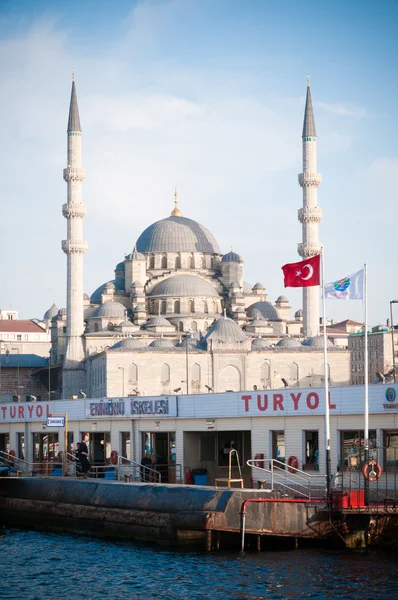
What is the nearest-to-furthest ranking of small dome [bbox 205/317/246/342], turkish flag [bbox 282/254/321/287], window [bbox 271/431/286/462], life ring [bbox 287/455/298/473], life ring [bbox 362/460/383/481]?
1. life ring [bbox 362/460/383/481]
2. turkish flag [bbox 282/254/321/287]
3. life ring [bbox 287/455/298/473]
4. window [bbox 271/431/286/462]
5. small dome [bbox 205/317/246/342]

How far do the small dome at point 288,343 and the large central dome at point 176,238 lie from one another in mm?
16255

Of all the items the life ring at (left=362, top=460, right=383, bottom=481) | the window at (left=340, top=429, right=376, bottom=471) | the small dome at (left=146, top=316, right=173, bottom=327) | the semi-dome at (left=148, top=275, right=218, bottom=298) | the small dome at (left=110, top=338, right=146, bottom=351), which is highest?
the semi-dome at (left=148, top=275, right=218, bottom=298)

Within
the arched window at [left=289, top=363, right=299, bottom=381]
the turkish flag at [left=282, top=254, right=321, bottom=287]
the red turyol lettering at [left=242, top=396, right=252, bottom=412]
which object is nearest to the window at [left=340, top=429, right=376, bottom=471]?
the red turyol lettering at [left=242, top=396, right=252, bottom=412]

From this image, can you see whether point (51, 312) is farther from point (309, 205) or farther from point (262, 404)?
point (262, 404)

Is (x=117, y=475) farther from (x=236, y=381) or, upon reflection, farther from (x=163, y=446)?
(x=236, y=381)

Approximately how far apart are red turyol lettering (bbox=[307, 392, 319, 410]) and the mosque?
4174cm

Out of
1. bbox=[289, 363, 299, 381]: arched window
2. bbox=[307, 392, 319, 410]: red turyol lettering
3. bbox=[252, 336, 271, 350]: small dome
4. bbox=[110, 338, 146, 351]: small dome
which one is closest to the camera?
bbox=[307, 392, 319, 410]: red turyol lettering

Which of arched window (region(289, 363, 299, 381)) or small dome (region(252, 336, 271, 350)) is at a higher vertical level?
small dome (region(252, 336, 271, 350))

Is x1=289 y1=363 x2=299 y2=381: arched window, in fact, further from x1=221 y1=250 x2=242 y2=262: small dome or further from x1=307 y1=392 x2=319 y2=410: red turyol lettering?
x1=307 y1=392 x2=319 y2=410: red turyol lettering

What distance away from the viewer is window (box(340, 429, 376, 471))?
2688cm

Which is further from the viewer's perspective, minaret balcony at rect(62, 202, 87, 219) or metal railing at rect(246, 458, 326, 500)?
minaret balcony at rect(62, 202, 87, 219)

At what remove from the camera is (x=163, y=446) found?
3388 centimetres

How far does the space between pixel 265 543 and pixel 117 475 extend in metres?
9.64

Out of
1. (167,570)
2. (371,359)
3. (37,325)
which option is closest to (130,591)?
(167,570)
